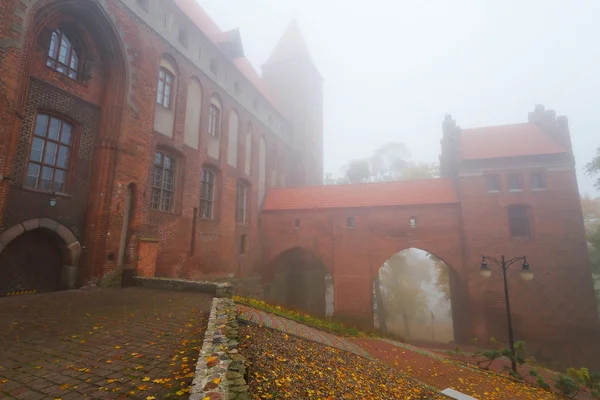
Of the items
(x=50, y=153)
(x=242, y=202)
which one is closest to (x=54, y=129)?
(x=50, y=153)

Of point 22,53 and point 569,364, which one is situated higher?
point 22,53

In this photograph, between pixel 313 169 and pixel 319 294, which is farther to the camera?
pixel 313 169

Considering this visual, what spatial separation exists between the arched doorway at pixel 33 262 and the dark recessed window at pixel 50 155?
150 cm

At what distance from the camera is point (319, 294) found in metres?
27.6

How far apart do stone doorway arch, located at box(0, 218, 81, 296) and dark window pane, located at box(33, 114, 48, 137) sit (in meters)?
2.69

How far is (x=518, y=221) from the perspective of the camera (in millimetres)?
17578

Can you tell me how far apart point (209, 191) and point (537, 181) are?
1849 centimetres

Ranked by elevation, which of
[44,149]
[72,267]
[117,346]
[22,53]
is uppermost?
→ [22,53]

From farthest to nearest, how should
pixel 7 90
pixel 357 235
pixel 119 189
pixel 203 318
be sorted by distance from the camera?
pixel 357 235 < pixel 119 189 < pixel 7 90 < pixel 203 318

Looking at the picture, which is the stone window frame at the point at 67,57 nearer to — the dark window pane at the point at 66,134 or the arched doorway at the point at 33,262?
the dark window pane at the point at 66,134

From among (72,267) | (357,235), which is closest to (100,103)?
(72,267)

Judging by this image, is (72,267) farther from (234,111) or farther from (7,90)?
(234,111)

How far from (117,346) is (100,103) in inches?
392

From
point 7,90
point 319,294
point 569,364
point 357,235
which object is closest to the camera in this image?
point 7,90
